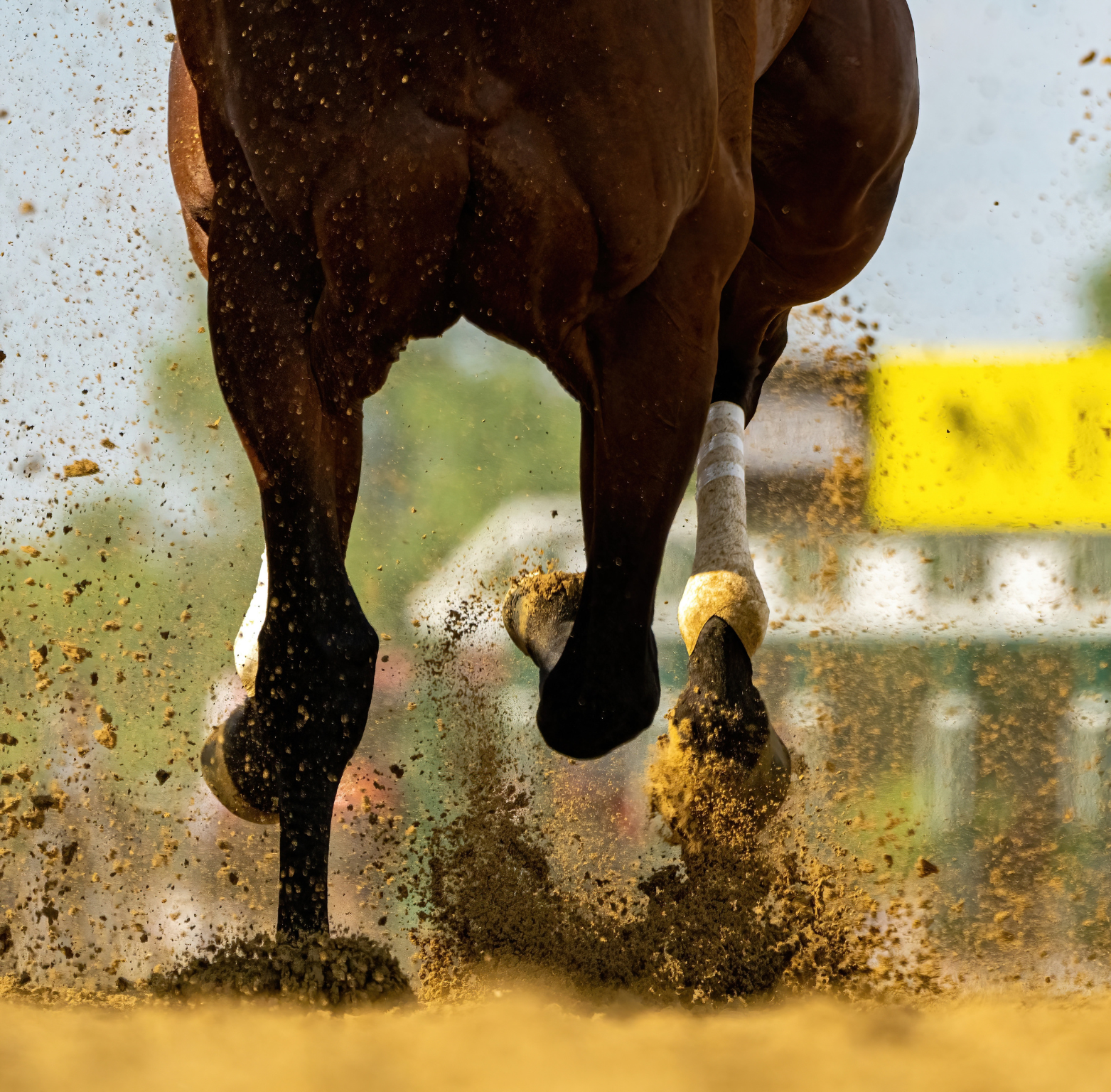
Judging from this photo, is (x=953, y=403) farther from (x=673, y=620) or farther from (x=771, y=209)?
(x=771, y=209)

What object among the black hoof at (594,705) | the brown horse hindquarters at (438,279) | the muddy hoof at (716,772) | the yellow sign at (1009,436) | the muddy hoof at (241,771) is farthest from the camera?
the yellow sign at (1009,436)

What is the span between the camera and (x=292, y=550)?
1652 mm

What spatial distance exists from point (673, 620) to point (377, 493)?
1.13 metres

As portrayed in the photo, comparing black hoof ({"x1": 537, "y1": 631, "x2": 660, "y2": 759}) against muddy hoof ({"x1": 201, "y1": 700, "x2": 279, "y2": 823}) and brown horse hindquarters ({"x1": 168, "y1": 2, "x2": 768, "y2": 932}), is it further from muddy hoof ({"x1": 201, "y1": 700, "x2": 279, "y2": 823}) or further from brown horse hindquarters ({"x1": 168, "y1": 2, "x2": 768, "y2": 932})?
muddy hoof ({"x1": 201, "y1": 700, "x2": 279, "y2": 823})

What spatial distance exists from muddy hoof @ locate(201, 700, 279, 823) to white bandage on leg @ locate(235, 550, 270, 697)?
44 mm

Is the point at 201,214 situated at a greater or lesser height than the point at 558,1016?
greater

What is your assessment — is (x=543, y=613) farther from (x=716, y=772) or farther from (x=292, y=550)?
(x=292, y=550)

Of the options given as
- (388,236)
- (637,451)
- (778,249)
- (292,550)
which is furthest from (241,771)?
(778,249)

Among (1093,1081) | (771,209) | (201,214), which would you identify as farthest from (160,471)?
(1093,1081)

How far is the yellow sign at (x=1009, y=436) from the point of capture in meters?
4.12

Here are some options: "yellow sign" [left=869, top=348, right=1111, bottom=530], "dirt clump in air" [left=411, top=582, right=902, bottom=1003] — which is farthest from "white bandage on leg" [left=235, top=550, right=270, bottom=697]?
"yellow sign" [left=869, top=348, right=1111, bottom=530]

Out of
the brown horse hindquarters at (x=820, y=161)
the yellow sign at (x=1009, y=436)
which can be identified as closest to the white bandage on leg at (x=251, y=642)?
the brown horse hindquarters at (x=820, y=161)

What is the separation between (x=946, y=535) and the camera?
4.34 metres

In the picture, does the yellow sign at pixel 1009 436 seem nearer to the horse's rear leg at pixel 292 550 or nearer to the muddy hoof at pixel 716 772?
the muddy hoof at pixel 716 772
